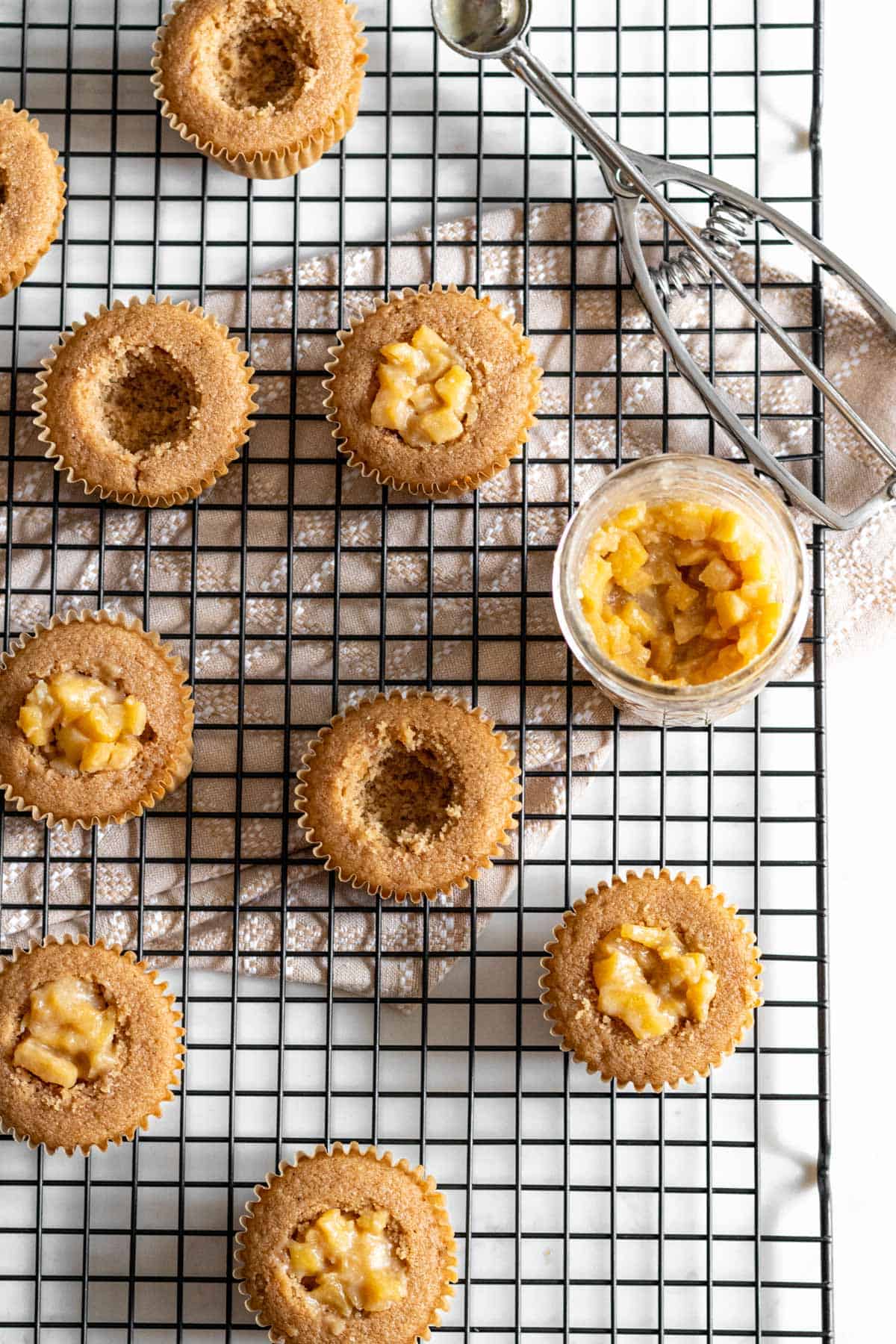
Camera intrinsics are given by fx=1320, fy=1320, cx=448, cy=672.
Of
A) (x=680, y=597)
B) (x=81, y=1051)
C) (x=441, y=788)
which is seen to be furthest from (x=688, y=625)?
(x=81, y=1051)

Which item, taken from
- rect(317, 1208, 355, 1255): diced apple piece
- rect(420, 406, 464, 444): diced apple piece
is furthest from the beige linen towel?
rect(317, 1208, 355, 1255): diced apple piece

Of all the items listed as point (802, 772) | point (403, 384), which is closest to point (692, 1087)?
point (802, 772)

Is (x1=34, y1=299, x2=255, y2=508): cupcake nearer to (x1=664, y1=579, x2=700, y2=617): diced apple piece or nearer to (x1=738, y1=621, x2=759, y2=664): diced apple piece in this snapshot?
(x1=664, y1=579, x2=700, y2=617): diced apple piece

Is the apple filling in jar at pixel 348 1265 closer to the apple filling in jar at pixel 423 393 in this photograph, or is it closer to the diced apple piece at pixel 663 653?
the diced apple piece at pixel 663 653

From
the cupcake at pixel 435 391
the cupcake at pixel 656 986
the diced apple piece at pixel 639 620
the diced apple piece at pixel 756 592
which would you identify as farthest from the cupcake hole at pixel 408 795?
the diced apple piece at pixel 756 592

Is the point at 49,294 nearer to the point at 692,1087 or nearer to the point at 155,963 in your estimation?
A: the point at 155,963

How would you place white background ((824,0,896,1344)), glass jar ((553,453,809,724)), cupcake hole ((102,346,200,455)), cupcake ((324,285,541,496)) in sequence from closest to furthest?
glass jar ((553,453,809,724)), cupcake ((324,285,541,496)), cupcake hole ((102,346,200,455)), white background ((824,0,896,1344))
